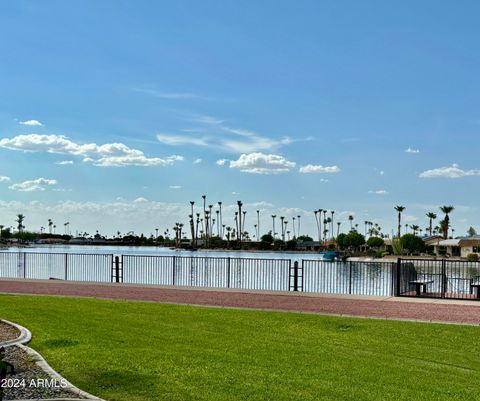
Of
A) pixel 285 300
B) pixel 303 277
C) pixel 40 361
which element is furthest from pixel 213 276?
pixel 40 361

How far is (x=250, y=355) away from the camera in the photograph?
1055 cm

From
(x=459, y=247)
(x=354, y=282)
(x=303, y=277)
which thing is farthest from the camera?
(x=459, y=247)

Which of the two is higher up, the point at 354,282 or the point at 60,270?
the point at 354,282

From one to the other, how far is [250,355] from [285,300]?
35.3 feet

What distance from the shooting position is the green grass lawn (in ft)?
27.3

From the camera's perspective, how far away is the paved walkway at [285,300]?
58.5ft

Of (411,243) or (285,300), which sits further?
(411,243)

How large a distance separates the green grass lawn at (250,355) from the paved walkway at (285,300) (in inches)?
92.1

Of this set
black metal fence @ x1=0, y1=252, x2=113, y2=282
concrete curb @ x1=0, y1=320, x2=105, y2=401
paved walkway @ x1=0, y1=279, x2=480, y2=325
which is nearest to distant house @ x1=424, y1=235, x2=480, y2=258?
black metal fence @ x1=0, y1=252, x2=113, y2=282

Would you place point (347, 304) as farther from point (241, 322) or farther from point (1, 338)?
point (1, 338)

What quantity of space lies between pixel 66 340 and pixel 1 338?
1.36 metres

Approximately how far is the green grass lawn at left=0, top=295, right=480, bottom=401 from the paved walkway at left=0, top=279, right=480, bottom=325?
2340 mm

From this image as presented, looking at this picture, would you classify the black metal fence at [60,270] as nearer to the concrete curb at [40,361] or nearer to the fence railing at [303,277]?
the fence railing at [303,277]

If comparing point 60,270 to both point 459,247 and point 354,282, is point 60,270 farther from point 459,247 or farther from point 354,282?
point 459,247
